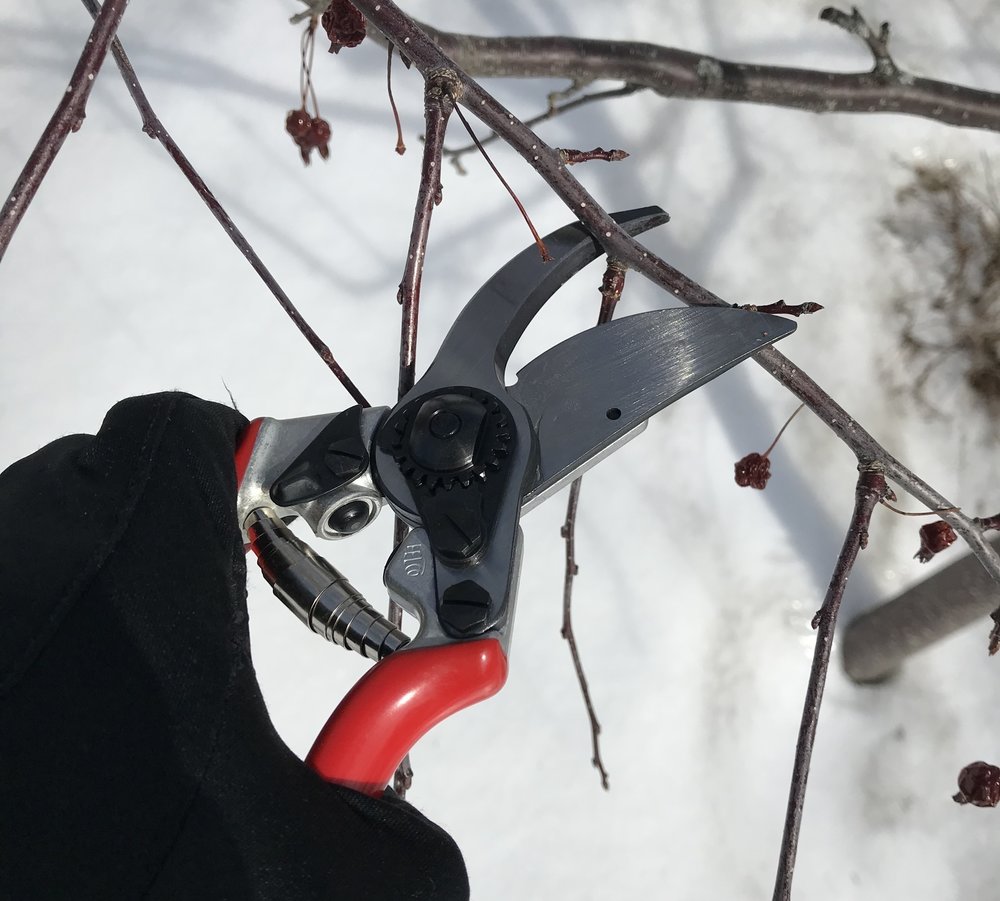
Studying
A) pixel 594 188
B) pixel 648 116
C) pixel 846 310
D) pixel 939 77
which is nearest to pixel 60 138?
pixel 594 188

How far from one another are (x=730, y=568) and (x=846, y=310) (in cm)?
53

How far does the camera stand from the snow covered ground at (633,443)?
4.50 ft

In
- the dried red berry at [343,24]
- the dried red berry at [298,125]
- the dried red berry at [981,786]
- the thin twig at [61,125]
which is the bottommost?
the dried red berry at [981,786]

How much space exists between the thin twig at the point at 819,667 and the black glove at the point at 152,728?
32 cm

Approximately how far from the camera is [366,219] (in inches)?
59.4

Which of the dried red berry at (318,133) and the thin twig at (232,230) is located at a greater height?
the dried red berry at (318,133)

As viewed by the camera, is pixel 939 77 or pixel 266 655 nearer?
pixel 266 655

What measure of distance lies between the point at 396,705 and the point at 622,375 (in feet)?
1.11

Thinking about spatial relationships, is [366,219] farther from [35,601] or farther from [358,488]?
[35,601]

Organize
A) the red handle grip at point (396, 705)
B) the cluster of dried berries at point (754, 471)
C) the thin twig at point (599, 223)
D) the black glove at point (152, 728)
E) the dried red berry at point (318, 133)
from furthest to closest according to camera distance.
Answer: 1. the dried red berry at point (318, 133)
2. the cluster of dried berries at point (754, 471)
3. the thin twig at point (599, 223)
4. the red handle grip at point (396, 705)
5. the black glove at point (152, 728)

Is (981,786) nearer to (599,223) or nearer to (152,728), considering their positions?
(599,223)

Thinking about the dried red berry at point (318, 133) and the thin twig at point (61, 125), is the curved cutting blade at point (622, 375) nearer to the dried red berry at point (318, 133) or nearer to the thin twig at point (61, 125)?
the thin twig at point (61, 125)

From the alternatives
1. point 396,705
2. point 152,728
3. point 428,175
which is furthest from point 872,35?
point 152,728

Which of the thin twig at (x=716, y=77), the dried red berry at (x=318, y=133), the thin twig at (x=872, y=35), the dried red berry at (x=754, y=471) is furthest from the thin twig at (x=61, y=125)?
the thin twig at (x=872, y=35)
